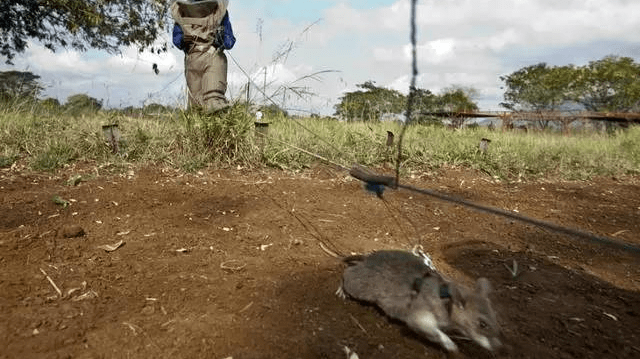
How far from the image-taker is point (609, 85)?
19031 mm

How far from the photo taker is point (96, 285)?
6.65 ft

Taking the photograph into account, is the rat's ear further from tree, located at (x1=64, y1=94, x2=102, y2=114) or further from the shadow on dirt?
tree, located at (x1=64, y1=94, x2=102, y2=114)

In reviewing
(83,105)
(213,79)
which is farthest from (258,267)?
(83,105)

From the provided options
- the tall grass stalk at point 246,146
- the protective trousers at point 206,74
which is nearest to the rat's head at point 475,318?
the tall grass stalk at point 246,146

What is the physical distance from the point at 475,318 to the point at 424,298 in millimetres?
189

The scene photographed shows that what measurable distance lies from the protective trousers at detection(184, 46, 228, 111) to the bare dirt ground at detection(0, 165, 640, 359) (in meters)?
1.11

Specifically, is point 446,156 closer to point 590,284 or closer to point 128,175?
point 590,284

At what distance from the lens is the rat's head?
5.70ft

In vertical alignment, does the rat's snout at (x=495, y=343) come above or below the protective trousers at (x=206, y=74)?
below

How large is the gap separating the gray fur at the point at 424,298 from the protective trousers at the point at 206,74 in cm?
305

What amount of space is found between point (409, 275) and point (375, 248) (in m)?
0.70

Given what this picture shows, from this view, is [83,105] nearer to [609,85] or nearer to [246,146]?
[246,146]

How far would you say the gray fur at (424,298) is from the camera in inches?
69.2

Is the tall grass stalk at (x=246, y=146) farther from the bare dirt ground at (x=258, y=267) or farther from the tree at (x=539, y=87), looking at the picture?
the tree at (x=539, y=87)
